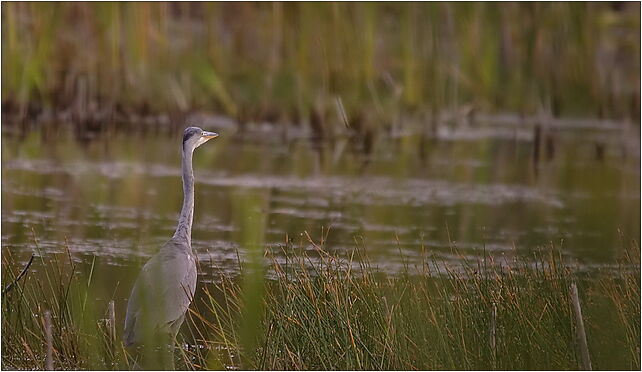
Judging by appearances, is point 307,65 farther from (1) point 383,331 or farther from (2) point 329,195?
(1) point 383,331

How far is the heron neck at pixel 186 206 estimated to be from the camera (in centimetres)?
564

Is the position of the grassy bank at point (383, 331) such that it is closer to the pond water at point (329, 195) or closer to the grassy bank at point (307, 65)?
the pond water at point (329, 195)

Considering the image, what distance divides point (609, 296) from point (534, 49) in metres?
8.76

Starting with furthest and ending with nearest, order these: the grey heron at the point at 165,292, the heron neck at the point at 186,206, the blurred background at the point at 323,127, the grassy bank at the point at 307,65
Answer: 1. the grassy bank at the point at 307,65
2. the blurred background at the point at 323,127
3. the heron neck at the point at 186,206
4. the grey heron at the point at 165,292

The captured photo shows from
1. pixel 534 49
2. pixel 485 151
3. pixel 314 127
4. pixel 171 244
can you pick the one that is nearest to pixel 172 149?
pixel 314 127

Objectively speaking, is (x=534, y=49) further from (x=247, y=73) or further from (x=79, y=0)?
(x=79, y=0)

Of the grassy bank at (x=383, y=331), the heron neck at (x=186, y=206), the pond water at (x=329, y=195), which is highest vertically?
the heron neck at (x=186, y=206)

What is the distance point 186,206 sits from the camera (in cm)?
573

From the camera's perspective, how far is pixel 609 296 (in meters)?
4.99

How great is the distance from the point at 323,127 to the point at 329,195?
9.41 ft

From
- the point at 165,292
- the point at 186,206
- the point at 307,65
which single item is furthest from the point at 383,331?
the point at 307,65

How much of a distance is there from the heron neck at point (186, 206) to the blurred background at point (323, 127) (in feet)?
3.53

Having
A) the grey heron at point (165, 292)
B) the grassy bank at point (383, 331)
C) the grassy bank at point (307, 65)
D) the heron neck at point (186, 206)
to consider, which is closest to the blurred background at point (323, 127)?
the grassy bank at point (307, 65)

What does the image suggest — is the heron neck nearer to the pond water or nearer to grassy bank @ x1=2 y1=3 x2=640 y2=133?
the pond water
